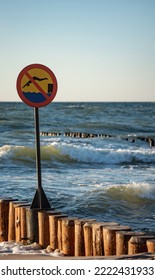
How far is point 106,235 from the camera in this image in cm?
727

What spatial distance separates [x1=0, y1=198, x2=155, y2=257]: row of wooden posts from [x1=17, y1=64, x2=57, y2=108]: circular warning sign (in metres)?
1.55

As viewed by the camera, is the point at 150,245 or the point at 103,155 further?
the point at 103,155

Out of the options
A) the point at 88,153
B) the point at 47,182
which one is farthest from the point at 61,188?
A: the point at 88,153

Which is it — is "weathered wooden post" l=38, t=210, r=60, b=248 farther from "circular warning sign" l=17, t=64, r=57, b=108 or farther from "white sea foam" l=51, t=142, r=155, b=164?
"white sea foam" l=51, t=142, r=155, b=164

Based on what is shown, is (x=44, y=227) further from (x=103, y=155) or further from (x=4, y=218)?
(x=103, y=155)

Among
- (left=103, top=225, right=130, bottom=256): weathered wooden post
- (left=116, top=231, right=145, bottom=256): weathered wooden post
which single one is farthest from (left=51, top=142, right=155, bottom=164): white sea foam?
(left=116, top=231, right=145, bottom=256): weathered wooden post

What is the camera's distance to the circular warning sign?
8156mm

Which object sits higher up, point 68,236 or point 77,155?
point 77,155

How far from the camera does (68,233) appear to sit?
781 cm

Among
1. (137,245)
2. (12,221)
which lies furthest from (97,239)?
(12,221)

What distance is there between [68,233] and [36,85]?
2.02 meters

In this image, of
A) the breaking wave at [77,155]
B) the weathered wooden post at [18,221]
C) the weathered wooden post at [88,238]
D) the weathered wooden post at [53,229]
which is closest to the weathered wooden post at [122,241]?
the weathered wooden post at [88,238]
